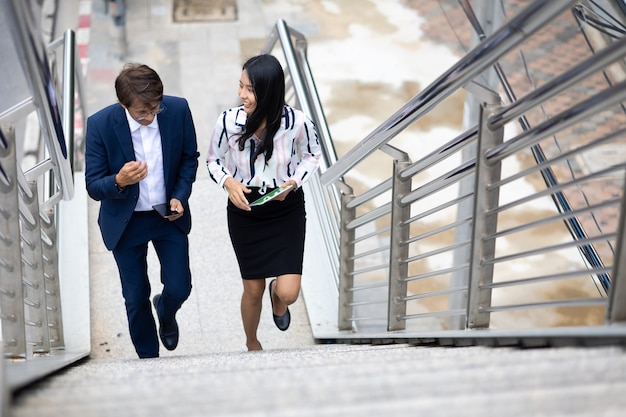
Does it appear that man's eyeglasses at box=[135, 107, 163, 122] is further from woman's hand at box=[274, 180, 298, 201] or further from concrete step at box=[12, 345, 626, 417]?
concrete step at box=[12, 345, 626, 417]

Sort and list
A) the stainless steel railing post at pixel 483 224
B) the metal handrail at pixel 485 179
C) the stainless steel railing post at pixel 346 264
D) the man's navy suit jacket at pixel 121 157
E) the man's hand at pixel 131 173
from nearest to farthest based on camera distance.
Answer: the metal handrail at pixel 485 179
the stainless steel railing post at pixel 483 224
the man's hand at pixel 131 173
the man's navy suit jacket at pixel 121 157
the stainless steel railing post at pixel 346 264

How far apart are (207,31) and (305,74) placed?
423cm

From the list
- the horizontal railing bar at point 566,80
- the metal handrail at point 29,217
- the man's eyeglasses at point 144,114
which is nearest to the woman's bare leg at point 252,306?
the metal handrail at point 29,217

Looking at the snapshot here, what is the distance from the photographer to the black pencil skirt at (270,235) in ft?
12.5

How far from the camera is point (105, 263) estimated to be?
4820 mm

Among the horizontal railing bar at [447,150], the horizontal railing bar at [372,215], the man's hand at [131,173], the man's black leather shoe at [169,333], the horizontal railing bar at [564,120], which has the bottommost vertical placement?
the man's black leather shoe at [169,333]

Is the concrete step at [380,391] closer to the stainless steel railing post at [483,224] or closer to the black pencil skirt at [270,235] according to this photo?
the stainless steel railing post at [483,224]

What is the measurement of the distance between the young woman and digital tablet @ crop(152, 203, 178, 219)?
22cm

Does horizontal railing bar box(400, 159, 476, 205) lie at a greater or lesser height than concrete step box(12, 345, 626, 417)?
greater

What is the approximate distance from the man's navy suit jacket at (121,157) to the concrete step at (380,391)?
1399 mm

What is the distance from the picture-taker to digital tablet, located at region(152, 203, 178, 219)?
11.6 ft

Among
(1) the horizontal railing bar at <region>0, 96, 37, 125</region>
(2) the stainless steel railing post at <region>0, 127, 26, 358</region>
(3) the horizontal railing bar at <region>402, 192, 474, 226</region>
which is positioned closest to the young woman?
(3) the horizontal railing bar at <region>402, 192, 474, 226</region>

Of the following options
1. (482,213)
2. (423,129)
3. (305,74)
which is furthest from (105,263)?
(423,129)

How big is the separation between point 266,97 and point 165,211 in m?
0.65
